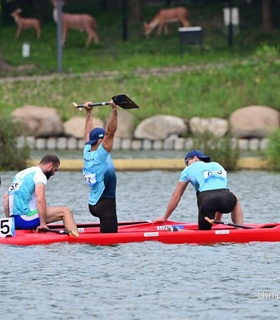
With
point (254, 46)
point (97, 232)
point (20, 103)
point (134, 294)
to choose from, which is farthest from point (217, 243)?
point (254, 46)

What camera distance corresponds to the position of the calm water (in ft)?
49.6

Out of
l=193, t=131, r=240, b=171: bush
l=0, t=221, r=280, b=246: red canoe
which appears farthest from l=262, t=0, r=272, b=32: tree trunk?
l=0, t=221, r=280, b=246: red canoe

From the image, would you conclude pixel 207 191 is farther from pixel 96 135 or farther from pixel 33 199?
pixel 33 199

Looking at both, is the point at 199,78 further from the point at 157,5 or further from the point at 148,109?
the point at 157,5

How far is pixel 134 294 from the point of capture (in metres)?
16.1

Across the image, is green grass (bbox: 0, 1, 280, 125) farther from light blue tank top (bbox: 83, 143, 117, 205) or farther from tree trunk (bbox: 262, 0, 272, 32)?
light blue tank top (bbox: 83, 143, 117, 205)

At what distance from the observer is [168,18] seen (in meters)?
48.2

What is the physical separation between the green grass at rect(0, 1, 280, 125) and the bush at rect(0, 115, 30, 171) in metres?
5.94

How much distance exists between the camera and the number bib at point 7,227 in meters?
18.9

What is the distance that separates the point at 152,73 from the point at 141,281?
26102 mm

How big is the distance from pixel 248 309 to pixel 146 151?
2212 cm

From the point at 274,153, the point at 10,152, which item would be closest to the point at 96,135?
the point at 10,152

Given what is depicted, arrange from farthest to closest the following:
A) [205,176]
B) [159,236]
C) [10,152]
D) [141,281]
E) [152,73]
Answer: [152,73]
[10,152]
[205,176]
[159,236]
[141,281]

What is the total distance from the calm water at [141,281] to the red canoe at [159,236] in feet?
0.33
